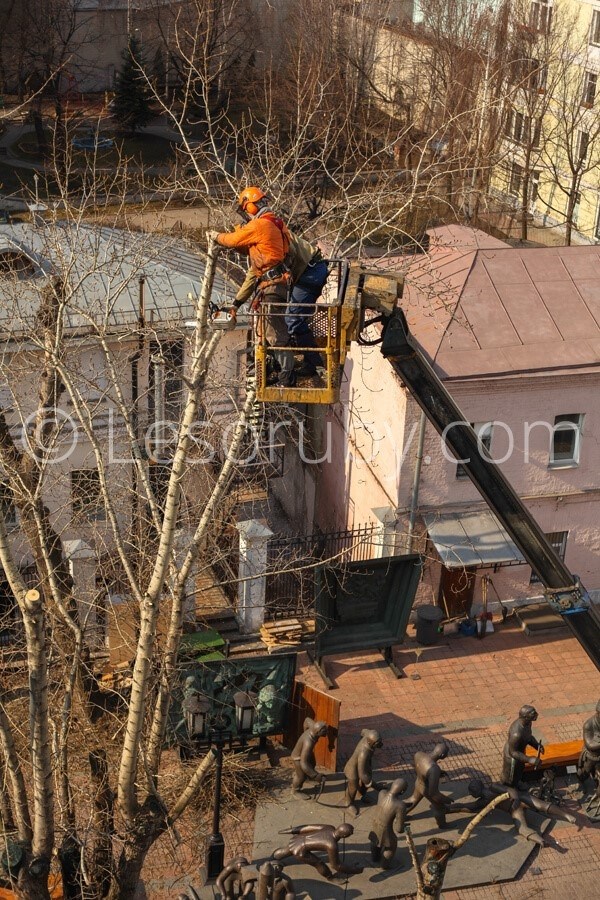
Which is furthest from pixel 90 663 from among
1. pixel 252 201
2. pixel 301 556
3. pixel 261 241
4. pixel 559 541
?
pixel 559 541

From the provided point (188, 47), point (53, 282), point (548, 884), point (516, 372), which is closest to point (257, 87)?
point (188, 47)

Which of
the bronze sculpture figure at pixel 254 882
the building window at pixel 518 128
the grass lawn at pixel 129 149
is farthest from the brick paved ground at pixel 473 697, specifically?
the grass lawn at pixel 129 149

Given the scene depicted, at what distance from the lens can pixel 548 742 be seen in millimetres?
20844

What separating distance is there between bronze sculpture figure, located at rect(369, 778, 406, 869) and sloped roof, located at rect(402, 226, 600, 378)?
25.0ft

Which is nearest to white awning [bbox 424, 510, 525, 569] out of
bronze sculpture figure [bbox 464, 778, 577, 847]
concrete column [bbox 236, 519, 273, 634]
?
concrete column [bbox 236, 519, 273, 634]

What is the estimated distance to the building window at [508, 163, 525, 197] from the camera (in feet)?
157

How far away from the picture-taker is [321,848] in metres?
17.2

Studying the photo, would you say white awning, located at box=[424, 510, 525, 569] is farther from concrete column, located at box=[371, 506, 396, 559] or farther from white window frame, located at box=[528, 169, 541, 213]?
white window frame, located at box=[528, 169, 541, 213]

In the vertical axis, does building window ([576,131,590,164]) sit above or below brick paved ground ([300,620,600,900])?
above

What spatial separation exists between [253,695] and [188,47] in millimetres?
40906

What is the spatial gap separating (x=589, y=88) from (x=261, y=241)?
37.8m

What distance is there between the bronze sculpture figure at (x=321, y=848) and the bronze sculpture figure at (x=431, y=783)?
1392 mm

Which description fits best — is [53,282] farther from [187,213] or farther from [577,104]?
[577,104]

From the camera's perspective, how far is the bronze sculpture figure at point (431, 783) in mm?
17797
